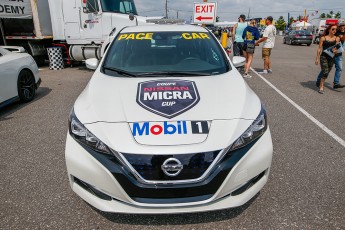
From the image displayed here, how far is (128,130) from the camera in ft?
6.70

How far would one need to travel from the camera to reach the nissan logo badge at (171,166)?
1867mm

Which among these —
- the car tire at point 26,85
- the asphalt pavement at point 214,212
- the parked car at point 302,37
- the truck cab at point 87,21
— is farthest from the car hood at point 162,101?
the parked car at point 302,37

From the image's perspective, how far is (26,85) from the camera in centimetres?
581

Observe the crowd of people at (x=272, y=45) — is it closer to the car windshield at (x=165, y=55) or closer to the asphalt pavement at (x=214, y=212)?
the asphalt pavement at (x=214, y=212)

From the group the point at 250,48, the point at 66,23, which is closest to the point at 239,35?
the point at 250,48

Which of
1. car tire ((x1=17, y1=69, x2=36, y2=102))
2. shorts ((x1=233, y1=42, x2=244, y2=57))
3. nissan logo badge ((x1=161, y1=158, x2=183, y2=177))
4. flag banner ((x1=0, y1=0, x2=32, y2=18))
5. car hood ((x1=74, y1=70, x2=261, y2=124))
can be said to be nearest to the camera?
nissan logo badge ((x1=161, y1=158, x2=183, y2=177))

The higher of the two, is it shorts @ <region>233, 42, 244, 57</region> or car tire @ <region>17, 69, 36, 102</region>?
shorts @ <region>233, 42, 244, 57</region>

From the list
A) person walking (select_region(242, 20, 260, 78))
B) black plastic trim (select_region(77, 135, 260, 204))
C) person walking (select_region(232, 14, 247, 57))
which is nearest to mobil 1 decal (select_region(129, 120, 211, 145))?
black plastic trim (select_region(77, 135, 260, 204))

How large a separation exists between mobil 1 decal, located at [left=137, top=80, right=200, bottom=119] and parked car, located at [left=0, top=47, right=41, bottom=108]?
3.59 metres

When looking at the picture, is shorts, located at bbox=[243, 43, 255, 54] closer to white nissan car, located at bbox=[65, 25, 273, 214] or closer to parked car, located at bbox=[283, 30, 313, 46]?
white nissan car, located at bbox=[65, 25, 273, 214]

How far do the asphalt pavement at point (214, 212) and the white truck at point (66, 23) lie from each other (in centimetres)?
448

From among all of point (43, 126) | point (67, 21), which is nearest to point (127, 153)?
point (43, 126)

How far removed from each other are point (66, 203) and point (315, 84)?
7.46 metres

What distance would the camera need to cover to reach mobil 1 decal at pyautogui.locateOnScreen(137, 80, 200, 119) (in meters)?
2.26
